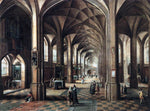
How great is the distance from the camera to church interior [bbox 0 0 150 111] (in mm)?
11020

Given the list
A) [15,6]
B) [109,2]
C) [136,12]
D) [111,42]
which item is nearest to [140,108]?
[111,42]

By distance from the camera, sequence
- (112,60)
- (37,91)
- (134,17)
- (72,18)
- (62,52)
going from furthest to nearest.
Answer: (62,52) → (72,18) → (134,17) → (37,91) → (112,60)

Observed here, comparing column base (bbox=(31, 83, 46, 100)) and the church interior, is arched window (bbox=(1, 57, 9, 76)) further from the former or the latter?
column base (bbox=(31, 83, 46, 100))

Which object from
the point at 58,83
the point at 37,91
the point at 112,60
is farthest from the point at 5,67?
the point at 112,60

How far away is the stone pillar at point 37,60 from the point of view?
454 inches

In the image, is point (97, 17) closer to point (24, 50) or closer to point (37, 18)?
point (37, 18)

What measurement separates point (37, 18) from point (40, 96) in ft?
21.8

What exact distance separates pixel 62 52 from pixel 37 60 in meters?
7.52

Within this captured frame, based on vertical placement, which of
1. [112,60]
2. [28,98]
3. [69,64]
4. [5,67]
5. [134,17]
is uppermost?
[134,17]

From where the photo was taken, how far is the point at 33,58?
38.1 ft

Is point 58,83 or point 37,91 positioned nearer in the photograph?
point 37,91

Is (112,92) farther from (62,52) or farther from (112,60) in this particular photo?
(62,52)

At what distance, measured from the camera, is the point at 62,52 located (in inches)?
747

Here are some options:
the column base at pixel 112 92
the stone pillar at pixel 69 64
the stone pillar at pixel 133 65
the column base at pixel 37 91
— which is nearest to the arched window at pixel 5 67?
the column base at pixel 37 91
